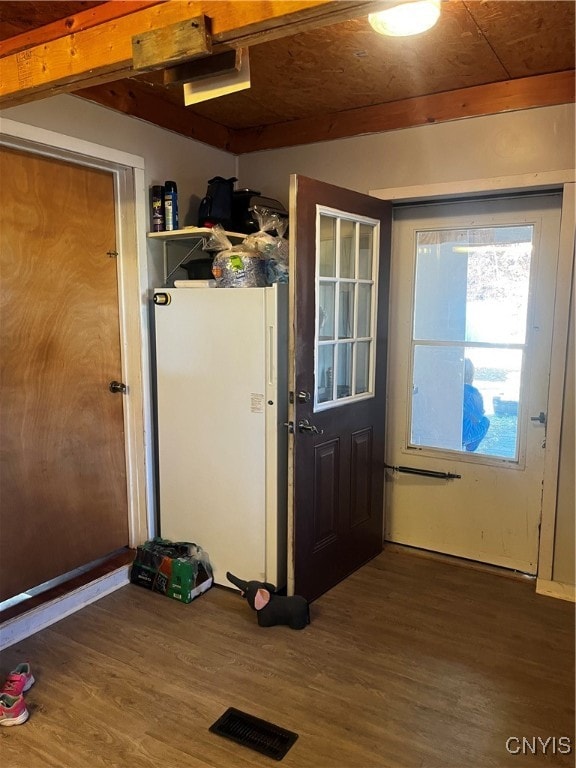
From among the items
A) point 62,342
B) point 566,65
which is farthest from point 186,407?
point 566,65

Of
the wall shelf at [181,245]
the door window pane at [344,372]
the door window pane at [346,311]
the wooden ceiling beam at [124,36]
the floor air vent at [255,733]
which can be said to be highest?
the wooden ceiling beam at [124,36]

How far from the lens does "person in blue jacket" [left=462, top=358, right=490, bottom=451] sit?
9.97ft

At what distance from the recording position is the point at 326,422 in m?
2.73

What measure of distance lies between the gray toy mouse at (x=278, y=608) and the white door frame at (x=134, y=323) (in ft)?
2.69

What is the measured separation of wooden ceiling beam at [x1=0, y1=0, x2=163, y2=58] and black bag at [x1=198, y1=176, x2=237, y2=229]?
125 cm

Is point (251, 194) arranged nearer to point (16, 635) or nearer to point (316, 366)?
point (316, 366)

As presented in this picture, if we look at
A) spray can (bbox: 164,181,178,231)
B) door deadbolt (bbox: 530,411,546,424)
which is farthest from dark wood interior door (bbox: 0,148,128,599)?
door deadbolt (bbox: 530,411,546,424)

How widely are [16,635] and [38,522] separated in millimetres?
478

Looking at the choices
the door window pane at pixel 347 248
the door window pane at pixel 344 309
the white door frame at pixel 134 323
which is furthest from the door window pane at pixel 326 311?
the white door frame at pixel 134 323

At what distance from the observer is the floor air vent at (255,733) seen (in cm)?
185

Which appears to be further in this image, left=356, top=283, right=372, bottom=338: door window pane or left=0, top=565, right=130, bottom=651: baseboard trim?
left=356, top=283, right=372, bottom=338: door window pane

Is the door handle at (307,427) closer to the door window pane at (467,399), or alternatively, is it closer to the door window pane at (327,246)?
the door window pane at (327,246)

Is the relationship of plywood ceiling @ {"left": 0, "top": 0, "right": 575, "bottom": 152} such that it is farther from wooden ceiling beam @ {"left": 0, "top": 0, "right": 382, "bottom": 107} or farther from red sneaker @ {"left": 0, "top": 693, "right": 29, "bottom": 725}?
red sneaker @ {"left": 0, "top": 693, "right": 29, "bottom": 725}

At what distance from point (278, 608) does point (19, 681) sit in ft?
3.43
